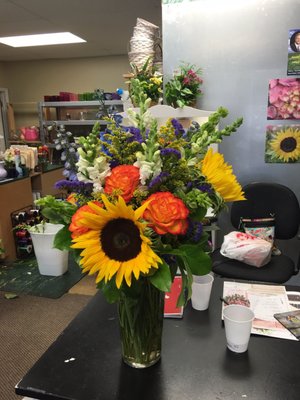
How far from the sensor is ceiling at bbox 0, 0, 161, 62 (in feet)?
11.4

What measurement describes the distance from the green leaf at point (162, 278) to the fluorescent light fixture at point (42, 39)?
4806mm

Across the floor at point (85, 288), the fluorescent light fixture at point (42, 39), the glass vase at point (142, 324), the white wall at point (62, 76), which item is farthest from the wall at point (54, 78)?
the glass vase at point (142, 324)

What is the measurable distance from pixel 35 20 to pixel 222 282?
4.03 m

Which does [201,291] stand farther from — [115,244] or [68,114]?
[68,114]

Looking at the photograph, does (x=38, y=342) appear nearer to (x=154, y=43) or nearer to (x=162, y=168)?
(x=162, y=168)

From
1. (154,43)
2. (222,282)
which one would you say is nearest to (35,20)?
(154,43)

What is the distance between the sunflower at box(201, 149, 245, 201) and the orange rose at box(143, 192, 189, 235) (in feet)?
0.44

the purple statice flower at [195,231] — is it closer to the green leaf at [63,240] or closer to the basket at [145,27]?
the green leaf at [63,240]

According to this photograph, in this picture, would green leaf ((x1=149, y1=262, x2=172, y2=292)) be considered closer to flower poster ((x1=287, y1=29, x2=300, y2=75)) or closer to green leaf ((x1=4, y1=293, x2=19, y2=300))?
flower poster ((x1=287, y1=29, x2=300, y2=75))

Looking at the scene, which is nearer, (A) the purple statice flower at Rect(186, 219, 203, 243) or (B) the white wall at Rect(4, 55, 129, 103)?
(A) the purple statice flower at Rect(186, 219, 203, 243)

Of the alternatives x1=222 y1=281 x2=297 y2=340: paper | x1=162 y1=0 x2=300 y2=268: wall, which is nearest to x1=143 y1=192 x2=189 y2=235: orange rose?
x1=222 y1=281 x2=297 y2=340: paper

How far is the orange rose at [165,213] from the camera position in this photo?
66cm

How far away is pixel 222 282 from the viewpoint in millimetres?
1380

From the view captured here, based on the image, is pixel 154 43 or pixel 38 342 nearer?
pixel 38 342
